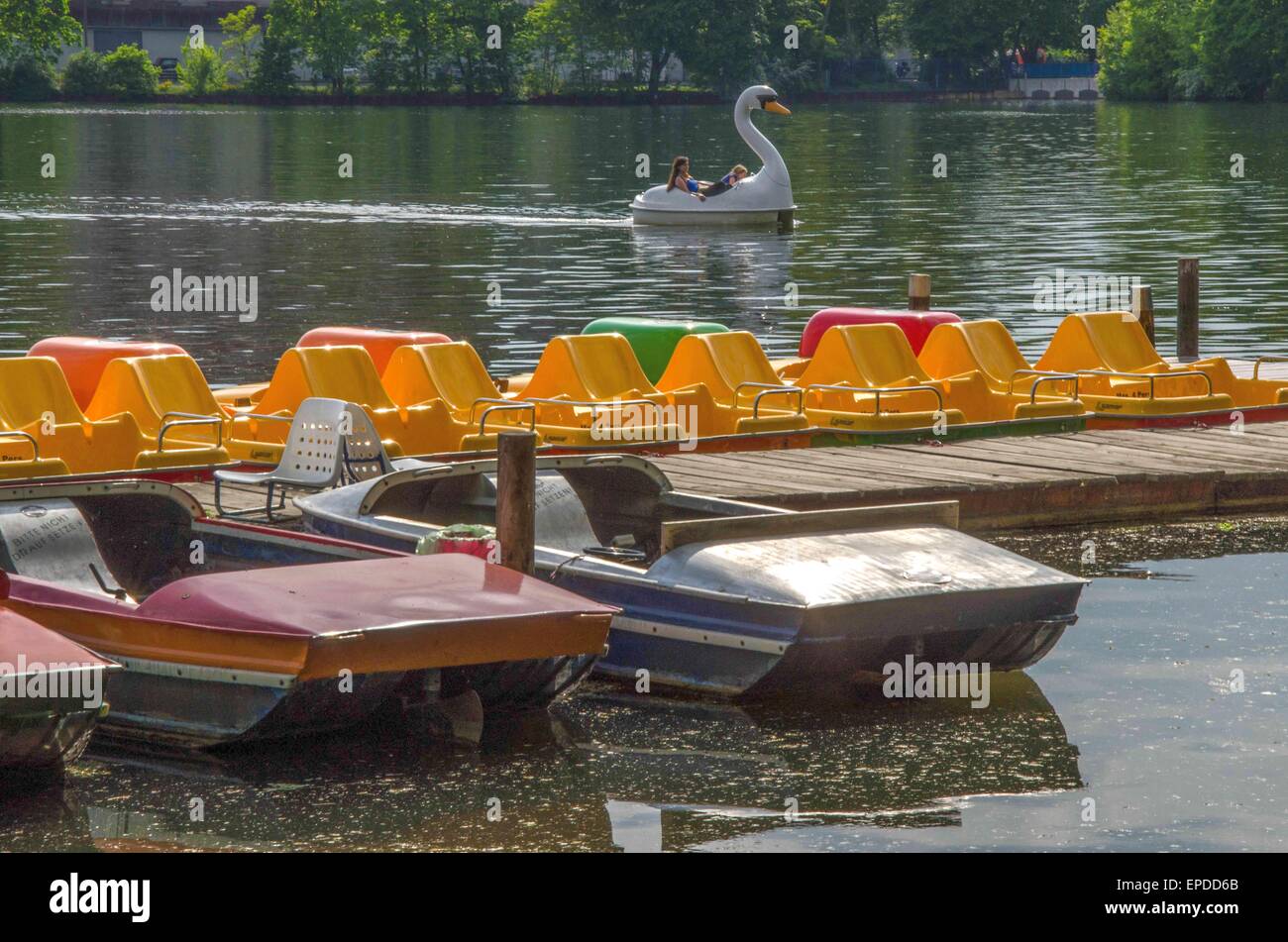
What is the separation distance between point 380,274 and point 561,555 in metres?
26.9

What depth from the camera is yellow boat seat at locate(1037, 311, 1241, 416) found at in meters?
18.1

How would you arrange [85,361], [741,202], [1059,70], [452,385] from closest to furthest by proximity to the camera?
[452,385] < [85,361] < [741,202] < [1059,70]

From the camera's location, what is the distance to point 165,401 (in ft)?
51.1

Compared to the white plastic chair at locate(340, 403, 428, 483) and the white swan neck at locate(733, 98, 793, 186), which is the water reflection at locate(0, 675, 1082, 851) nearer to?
the white plastic chair at locate(340, 403, 428, 483)

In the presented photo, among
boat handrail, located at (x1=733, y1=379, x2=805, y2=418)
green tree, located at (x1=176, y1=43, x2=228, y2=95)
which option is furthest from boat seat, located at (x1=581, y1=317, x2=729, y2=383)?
green tree, located at (x1=176, y1=43, x2=228, y2=95)

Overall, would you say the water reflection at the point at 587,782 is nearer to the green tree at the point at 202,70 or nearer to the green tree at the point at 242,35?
the green tree at the point at 202,70

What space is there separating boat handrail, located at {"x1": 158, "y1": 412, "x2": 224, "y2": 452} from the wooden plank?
4595 mm

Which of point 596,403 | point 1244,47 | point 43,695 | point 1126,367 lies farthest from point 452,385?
point 1244,47

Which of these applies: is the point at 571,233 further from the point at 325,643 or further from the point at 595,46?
the point at 595,46

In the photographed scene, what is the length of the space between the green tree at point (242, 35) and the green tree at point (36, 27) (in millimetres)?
8085

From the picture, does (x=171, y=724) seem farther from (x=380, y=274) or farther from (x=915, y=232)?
(x=915, y=232)

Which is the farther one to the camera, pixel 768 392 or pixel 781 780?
pixel 768 392

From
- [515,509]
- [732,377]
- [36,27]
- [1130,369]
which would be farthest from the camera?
[36,27]

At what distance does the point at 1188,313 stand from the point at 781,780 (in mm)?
13931
